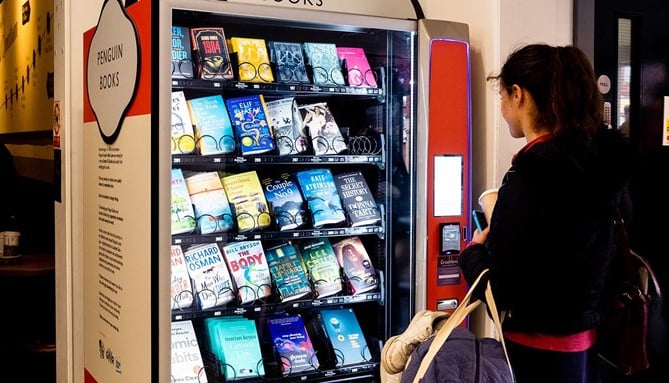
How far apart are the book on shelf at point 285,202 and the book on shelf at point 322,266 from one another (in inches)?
5.7

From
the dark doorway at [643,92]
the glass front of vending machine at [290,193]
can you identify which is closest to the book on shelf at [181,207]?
the glass front of vending machine at [290,193]

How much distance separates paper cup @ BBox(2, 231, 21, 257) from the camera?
160 inches

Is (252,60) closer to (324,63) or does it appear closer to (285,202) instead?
(324,63)

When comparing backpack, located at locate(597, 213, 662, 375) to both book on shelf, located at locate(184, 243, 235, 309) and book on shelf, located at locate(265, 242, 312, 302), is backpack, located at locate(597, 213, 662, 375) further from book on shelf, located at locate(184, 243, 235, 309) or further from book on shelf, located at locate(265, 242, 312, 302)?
book on shelf, located at locate(184, 243, 235, 309)

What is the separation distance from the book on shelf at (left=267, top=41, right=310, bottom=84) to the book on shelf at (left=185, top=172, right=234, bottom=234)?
0.48 m

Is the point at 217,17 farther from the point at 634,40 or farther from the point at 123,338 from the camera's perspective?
the point at 634,40

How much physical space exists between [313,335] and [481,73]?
1280 mm

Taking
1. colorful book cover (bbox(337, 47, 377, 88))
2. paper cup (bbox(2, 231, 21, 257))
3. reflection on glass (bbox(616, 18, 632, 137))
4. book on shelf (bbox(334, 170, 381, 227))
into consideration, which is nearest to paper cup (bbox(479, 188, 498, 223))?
book on shelf (bbox(334, 170, 381, 227))

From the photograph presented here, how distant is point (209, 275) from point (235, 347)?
0.30 meters

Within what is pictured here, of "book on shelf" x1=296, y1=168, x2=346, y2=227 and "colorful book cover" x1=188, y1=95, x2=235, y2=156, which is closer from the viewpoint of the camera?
"colorful book cover" x1=188, y1=95, x2=235, y2=156

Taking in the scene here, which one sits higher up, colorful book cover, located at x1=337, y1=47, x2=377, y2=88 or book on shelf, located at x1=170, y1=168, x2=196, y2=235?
colorful book cover, located at x1=337, y1=47, x2=377, y2=88

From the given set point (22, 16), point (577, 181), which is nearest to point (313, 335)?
point (577, 181)

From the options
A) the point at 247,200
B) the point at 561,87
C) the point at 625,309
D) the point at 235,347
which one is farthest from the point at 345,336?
the point at 561,87

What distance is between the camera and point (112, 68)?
99.2 inches
